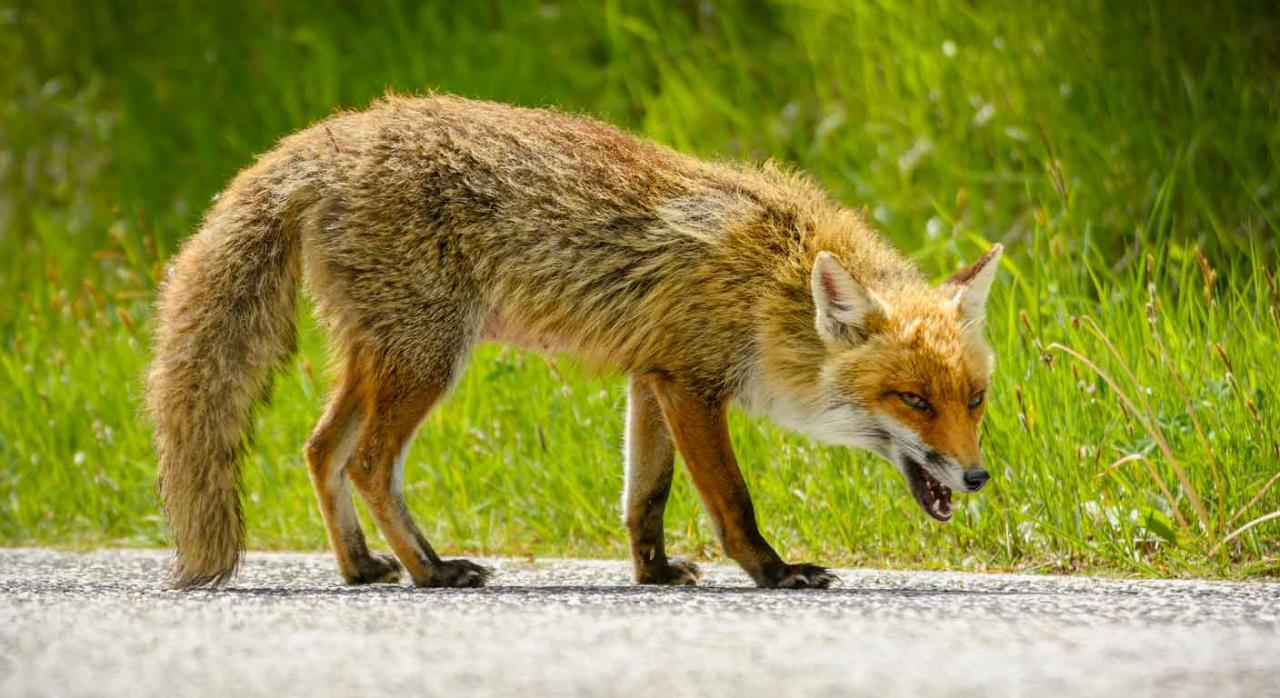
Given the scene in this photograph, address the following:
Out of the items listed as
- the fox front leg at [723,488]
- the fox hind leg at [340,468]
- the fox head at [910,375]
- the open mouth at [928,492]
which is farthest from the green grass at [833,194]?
the fox hind leg at [340,468]

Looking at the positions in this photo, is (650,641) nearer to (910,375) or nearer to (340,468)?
(910,375)

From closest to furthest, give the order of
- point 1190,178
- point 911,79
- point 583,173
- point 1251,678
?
point 1251,678 < point 583,173 < point 1190,178 < point 911,79

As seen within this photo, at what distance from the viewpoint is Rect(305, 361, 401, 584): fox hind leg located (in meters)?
6.46

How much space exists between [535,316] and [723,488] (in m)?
1.09

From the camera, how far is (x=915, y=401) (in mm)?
5891

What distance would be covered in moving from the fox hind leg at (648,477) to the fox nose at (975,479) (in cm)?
134

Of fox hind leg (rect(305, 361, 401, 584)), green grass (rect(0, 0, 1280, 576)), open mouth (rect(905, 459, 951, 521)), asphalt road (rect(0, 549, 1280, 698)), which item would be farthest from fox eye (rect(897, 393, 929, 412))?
fox hind leg (rect(305, 361, 401, 584))

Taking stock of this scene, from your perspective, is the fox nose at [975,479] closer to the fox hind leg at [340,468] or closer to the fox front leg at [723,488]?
the fox front leg at [723,488]

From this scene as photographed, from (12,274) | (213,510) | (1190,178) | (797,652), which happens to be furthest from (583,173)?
(12,274)

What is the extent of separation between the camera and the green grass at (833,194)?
6.70 meters

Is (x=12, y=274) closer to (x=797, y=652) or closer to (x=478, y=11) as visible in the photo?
(x=478, y=11)

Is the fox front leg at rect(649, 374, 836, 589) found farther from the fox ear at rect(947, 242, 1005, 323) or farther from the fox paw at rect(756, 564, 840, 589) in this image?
the fox ear at rect(947, 242, 1005, 323)

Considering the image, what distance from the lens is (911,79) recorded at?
10.7 meters

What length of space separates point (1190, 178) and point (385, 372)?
530cm
